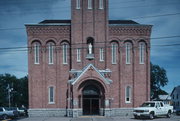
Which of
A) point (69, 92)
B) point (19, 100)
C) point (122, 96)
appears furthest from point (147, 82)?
point (19, 100)

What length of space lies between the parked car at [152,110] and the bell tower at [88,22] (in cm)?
952

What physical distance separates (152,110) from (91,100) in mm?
7635

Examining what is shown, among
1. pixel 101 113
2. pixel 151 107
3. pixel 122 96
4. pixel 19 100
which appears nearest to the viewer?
pixel 151 107

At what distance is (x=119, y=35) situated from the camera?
29.5 m

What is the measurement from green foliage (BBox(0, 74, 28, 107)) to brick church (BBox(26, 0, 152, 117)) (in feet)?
184

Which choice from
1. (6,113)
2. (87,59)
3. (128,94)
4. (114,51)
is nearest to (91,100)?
(128,94)

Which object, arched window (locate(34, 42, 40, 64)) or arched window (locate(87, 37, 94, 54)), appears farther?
arched window (locate(34, 42, 40, 64))

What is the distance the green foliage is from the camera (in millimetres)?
84250

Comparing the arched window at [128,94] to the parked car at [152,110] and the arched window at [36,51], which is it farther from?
the arched window at [36,51]

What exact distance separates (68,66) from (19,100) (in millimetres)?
62149

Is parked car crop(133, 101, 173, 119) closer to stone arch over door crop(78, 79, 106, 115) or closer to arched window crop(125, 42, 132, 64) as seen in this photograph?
stone arch over door crop(78, 79, 106, 115)

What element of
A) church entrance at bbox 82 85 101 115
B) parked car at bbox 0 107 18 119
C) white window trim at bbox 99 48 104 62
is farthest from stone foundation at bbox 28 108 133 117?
white window trim at bbox 99 48 104 62

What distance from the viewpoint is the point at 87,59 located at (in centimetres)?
2864

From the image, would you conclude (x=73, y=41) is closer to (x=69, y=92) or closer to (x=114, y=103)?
(x=69, y=92)
